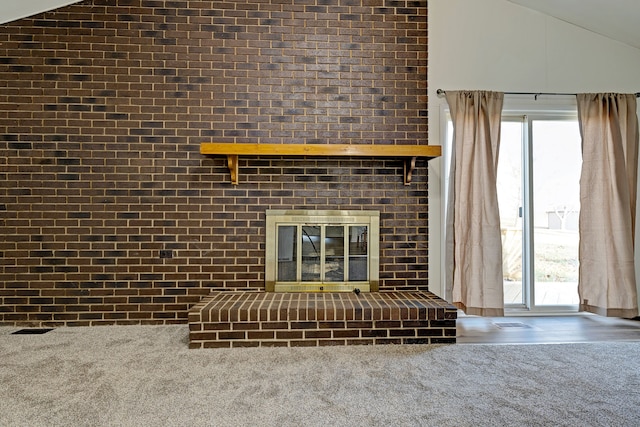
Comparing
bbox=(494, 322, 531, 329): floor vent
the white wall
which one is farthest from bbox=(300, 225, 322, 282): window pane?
bbox=(494, 322, 531, 329): floor vent

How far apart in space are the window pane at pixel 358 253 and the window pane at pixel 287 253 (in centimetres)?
47

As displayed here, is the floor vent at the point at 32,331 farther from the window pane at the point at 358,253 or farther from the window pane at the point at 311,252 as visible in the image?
the window pane at the point at 358,253

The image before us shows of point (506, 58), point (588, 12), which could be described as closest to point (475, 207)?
point (506, 58)

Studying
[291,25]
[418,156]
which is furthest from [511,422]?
[291,25]

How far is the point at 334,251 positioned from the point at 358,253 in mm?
203

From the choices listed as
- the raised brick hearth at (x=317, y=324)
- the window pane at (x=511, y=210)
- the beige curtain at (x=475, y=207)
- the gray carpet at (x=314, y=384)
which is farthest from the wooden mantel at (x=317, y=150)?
the gray carpet at (x=314, y=384)

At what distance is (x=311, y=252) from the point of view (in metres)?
3.05

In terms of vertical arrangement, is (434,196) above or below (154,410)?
above

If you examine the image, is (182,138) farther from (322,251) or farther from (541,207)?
(541,207)

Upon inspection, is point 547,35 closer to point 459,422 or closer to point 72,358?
point 459,422

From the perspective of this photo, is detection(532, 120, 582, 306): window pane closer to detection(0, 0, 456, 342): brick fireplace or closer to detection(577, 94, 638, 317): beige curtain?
detection(577, 94, 638, 317): beige curtain

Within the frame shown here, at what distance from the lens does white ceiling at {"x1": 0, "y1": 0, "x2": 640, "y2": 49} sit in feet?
9.25

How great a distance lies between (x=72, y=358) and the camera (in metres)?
2.22

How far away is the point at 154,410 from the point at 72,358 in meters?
0.98
